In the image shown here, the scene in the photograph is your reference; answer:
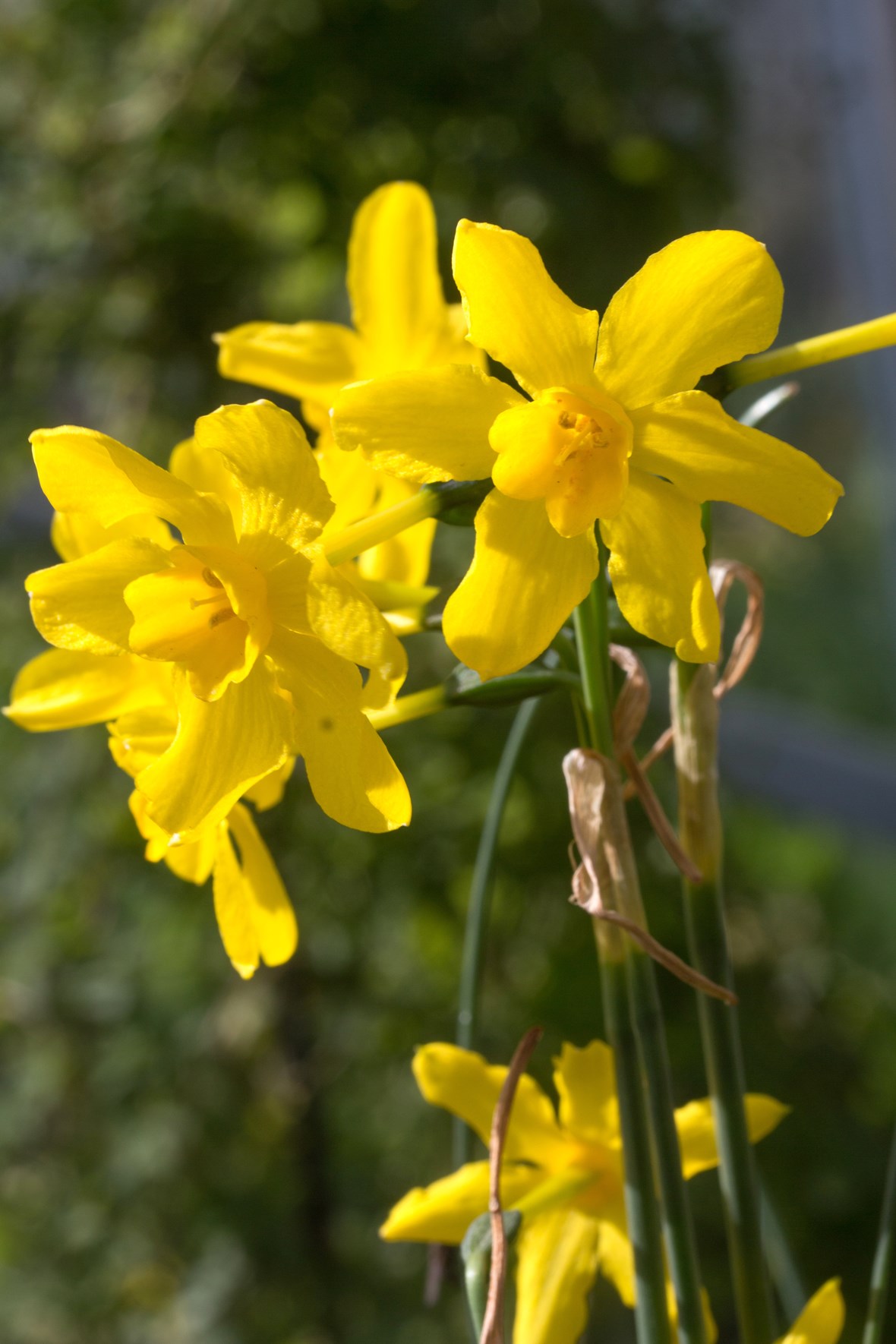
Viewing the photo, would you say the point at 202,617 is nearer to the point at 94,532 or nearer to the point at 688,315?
the point at 94,532

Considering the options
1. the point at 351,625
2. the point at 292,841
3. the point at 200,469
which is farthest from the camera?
the point at 292,841

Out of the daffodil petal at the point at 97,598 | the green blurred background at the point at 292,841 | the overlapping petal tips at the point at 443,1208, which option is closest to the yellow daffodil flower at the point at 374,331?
the daffodil petal at the point at 97,598

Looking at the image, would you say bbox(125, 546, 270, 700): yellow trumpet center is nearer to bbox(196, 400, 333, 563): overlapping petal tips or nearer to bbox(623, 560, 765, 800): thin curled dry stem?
bbox(196, 400, 333, 563): overlapping petal tips

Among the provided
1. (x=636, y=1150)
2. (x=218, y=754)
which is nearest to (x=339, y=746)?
(x=218, y=754)

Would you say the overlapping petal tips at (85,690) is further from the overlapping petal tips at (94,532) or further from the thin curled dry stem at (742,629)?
the thin curled dry stem at (742,629)

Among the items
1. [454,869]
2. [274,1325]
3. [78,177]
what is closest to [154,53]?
[78,177]

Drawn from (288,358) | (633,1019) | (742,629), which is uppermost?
(288,358)

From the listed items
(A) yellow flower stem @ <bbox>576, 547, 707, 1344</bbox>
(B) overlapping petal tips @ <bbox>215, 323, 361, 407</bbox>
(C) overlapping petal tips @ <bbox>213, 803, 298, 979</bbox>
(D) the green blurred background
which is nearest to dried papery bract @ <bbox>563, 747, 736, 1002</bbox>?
(A) yellow flower stem @ <bbox>576, 547, 707, 1344</bbox>

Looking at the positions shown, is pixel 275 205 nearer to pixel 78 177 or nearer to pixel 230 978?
pixel 78 177
